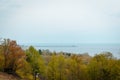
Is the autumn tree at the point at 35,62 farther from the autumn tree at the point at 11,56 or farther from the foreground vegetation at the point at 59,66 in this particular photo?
the autumn tree at the point at 11,56

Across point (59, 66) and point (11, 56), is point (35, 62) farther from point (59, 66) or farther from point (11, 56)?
point (11, 56)

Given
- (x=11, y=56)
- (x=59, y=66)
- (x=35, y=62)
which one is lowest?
(x=59, y=66)

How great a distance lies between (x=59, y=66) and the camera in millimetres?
60469

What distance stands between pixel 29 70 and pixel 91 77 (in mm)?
14788

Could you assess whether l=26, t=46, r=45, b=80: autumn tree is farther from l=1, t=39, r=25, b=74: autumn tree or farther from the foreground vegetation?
l=1, t=39, r=25, b=74: autumn tree

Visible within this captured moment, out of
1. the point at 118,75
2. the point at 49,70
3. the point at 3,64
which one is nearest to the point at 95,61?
the point at 118,75

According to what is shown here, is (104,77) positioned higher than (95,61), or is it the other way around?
(95,61)

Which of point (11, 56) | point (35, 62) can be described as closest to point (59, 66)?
point (35, 62)

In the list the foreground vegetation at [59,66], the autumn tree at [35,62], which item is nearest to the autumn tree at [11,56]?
the foreground vegetation at [59,66]

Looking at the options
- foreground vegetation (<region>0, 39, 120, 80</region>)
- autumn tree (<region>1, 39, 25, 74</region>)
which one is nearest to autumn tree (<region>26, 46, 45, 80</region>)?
foreground vegetation (<region>0, 39, 120, 80</region>)

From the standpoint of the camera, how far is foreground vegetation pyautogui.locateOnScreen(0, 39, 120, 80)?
2174 inches

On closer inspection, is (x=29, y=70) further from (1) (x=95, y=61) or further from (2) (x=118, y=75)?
(2) (x=118, y=75)

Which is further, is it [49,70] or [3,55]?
[49,70]

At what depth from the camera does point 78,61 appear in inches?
2391
